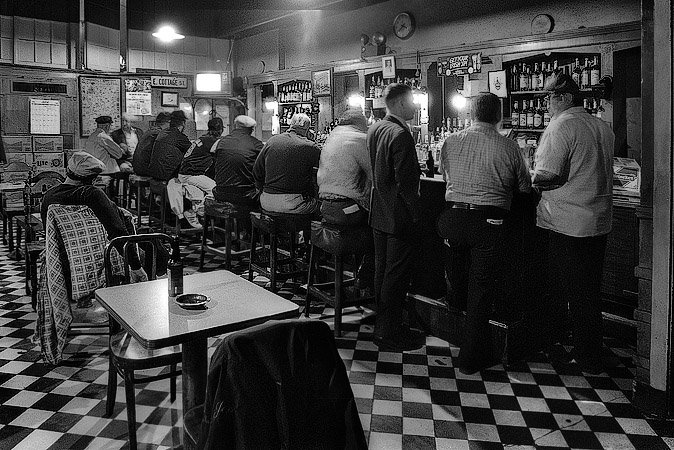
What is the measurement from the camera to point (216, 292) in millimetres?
2859

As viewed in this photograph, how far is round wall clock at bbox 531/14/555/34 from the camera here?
23.6 feet

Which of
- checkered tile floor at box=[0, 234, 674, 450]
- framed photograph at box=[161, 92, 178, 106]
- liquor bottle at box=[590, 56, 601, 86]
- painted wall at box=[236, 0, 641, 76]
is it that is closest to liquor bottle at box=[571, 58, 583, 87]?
liquor bottle at box=[590, 56, 601, 86]

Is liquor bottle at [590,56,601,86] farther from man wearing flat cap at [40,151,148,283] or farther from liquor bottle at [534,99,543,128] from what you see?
man wearing flat cap at [40,151,148,283]

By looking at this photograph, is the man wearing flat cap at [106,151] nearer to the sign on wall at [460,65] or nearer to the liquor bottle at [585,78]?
the sign on wall at [460,65]

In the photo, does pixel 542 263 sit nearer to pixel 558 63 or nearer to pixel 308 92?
pixel 558 63

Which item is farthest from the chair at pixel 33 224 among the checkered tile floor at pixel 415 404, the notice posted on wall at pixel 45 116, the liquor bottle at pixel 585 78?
the liquor bottle at pixel 585 78

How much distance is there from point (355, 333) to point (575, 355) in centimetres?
164

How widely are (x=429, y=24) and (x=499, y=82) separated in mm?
2432

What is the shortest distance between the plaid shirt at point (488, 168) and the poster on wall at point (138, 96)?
949cm

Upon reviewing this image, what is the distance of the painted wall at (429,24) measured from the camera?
6.86 metres

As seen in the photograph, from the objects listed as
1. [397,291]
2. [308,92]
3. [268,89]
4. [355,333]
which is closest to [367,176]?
[397,291]

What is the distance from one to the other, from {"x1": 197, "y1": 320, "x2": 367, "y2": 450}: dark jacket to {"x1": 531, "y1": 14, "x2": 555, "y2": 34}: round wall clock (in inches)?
263

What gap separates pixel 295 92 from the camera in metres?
11.6

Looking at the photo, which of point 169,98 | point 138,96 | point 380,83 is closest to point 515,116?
point 380,83
